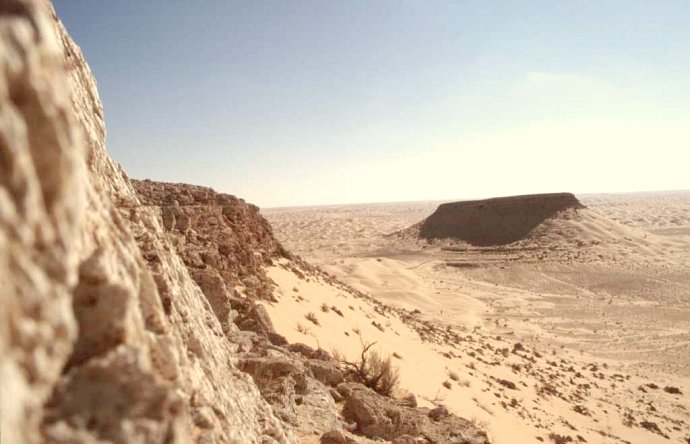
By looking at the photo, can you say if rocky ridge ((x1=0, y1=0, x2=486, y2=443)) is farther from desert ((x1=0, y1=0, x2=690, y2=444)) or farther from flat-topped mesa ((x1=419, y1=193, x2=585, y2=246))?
flat-topped mesa ((x1=419, y1=193, x2=585, y2=246))

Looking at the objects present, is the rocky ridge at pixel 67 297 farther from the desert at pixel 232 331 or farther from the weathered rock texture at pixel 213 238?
the weathered rock texture at pixel 213 238

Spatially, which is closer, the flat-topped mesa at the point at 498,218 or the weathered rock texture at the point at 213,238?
the weathered rock texture at the point at 213,238

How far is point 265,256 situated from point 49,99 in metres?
10.4

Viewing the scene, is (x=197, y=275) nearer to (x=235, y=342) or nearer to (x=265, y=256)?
(x=235, y=342)

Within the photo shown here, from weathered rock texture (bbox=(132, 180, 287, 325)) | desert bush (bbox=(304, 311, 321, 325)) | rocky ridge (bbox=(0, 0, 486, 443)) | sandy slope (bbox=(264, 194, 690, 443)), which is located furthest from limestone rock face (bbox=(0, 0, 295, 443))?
desert bush (bbox=(304, 311, 321, 325))

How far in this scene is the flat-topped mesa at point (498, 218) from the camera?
38594 millimetres

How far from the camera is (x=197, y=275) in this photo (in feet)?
18.1

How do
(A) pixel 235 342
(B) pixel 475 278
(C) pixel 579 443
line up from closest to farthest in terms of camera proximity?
(A) pixel 235 342 < (C) pixel 579 443 < (B) pixel 475 278

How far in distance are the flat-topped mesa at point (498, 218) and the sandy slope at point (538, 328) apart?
4136mm

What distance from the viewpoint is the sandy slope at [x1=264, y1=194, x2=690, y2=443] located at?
344 inches

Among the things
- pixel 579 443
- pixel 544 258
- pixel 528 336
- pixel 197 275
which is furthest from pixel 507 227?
pixel 197 275

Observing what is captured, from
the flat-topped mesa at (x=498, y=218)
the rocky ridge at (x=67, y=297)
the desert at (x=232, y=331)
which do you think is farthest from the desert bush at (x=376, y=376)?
the flat-topped mesa at (x=498, y=218)

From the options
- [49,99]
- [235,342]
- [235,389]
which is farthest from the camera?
[235,342]

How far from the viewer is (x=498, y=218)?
4097cm
